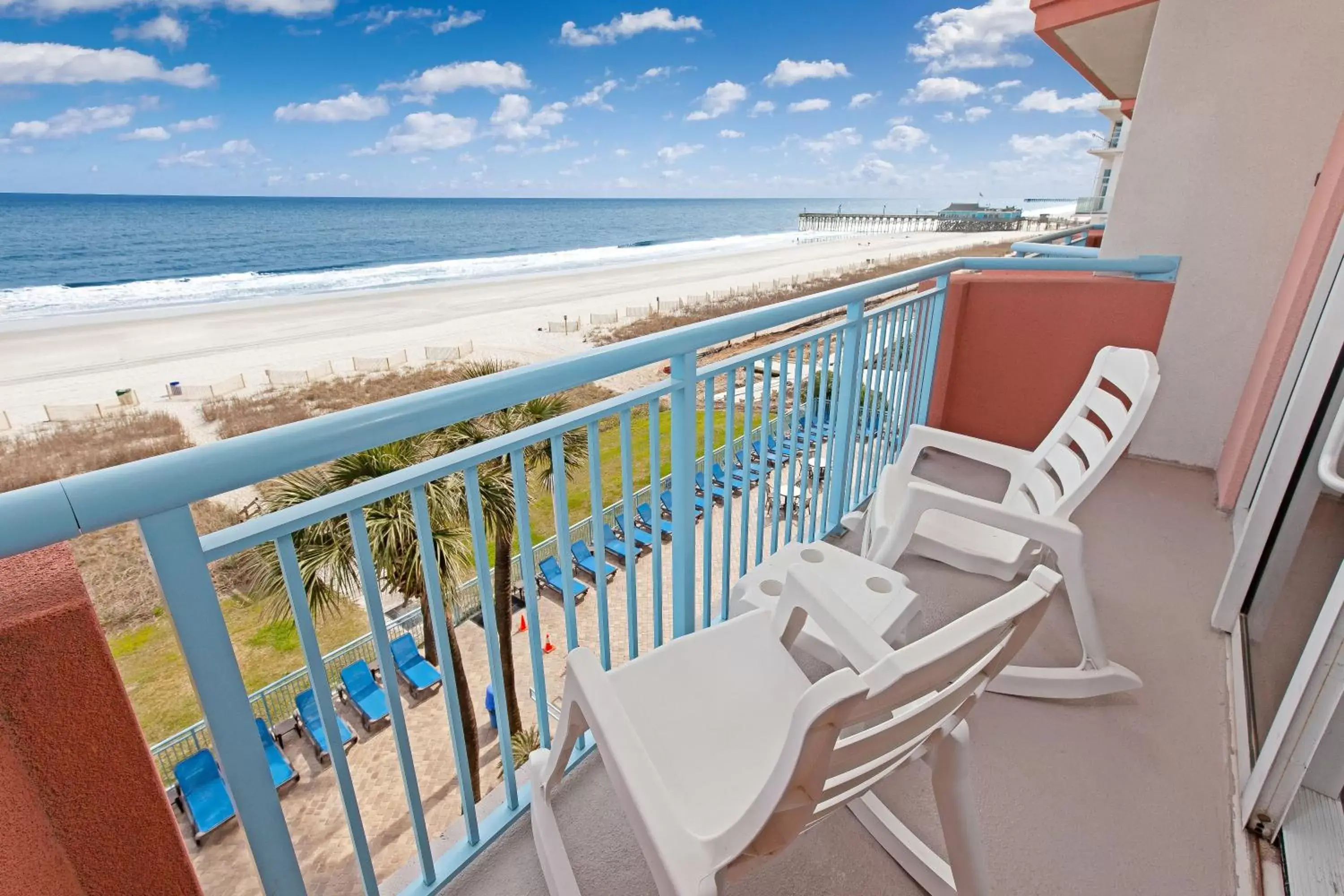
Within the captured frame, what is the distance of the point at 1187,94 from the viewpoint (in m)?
3.00

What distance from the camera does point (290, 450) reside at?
2.60ft

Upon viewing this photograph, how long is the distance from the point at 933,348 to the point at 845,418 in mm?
1029

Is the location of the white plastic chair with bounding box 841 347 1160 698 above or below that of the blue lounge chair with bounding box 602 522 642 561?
above

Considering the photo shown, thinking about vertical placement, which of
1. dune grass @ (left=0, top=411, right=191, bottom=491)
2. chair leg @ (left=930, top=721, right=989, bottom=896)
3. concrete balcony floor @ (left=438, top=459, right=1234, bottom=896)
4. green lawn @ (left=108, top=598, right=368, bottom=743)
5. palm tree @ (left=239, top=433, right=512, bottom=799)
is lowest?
green lawn @ (left=108, top=598, right=368, bottom=743)

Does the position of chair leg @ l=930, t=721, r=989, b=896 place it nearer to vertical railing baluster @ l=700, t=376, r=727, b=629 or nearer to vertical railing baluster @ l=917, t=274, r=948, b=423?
vertical railing baluster @ l=700, t=376, r=727, b=629

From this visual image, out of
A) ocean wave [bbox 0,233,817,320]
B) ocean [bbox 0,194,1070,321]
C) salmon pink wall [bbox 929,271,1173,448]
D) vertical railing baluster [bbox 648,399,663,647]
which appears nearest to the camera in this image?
vertical railing baluster [bbox 648,399,663,647]

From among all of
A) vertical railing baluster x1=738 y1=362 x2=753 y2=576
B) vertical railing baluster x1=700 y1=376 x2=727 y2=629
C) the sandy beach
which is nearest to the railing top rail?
vertical railing baluster x1=700 y1=376 x2=727 y2=629

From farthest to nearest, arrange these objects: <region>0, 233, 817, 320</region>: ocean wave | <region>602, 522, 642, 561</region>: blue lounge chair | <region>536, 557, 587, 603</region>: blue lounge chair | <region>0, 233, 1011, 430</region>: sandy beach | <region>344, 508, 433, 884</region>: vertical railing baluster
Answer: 1. <region>0, 233, 817, 320</region>: ocean wave
2. <region>0, 233, 1011, 430</region>: sandy beach
3. <region>602, 522, 642, 561</region>: blue lounge chair
4. <region>536, 557, 587, 603</region>: blue lounge chair
5. <region>344, 508, 433, 884</region>: vertical railing baluster

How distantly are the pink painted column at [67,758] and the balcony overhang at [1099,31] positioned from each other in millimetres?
4757

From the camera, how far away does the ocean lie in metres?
26.8

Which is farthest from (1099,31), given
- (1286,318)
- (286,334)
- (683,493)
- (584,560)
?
(286,334)

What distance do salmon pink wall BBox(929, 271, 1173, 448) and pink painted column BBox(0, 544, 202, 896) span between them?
3.53 meters

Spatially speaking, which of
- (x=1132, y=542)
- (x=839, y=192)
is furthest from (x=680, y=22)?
(x=839, y=192)

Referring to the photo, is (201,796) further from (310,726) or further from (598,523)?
(598,523)
